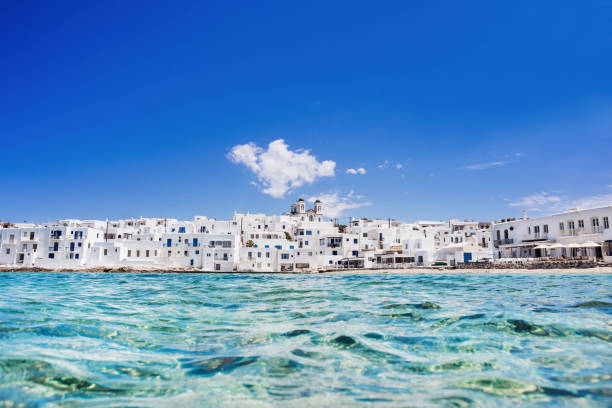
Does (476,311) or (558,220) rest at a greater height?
(558,220)

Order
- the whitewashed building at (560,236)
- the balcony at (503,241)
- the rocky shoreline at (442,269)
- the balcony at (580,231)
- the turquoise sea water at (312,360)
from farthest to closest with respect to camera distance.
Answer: the balcony at (503,241)
the balcony at (580,231)
the whitewashed building at (560,236)
the rocky shoreline at (442,269)
the turquoise sea water at (312,360)

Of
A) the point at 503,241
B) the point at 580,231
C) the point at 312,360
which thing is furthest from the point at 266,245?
the point at 312,360

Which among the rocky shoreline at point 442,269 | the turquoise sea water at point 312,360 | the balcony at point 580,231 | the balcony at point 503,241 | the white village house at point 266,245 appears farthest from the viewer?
the balcony at point 503,241

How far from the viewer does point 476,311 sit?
8938mm

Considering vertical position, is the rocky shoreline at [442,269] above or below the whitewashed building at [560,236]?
below

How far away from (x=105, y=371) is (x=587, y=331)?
23.0 ft

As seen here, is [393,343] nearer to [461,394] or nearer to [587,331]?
[461,394]

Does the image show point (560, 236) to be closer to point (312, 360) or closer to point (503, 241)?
point (503, 241)

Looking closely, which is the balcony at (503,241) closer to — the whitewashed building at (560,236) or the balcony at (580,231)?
the whitewashed building at (560,236)

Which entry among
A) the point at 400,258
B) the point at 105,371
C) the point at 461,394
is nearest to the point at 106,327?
the point at 105,371

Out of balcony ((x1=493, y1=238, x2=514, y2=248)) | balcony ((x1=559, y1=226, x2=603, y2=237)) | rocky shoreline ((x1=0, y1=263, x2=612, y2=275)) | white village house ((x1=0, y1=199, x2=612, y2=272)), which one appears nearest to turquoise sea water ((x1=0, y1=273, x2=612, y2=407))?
rocky shoreline ((x1=0, y1=263, x2=612, y2=275))

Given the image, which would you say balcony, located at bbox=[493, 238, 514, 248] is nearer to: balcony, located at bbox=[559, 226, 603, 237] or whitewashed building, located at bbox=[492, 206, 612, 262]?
whitewashed building, located at bbox=[492, 206, 612, 262]

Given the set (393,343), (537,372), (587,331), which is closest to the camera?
(537,372)

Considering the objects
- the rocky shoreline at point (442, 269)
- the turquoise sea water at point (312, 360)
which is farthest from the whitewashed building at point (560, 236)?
the turquoise sea water at point (312, 360)
